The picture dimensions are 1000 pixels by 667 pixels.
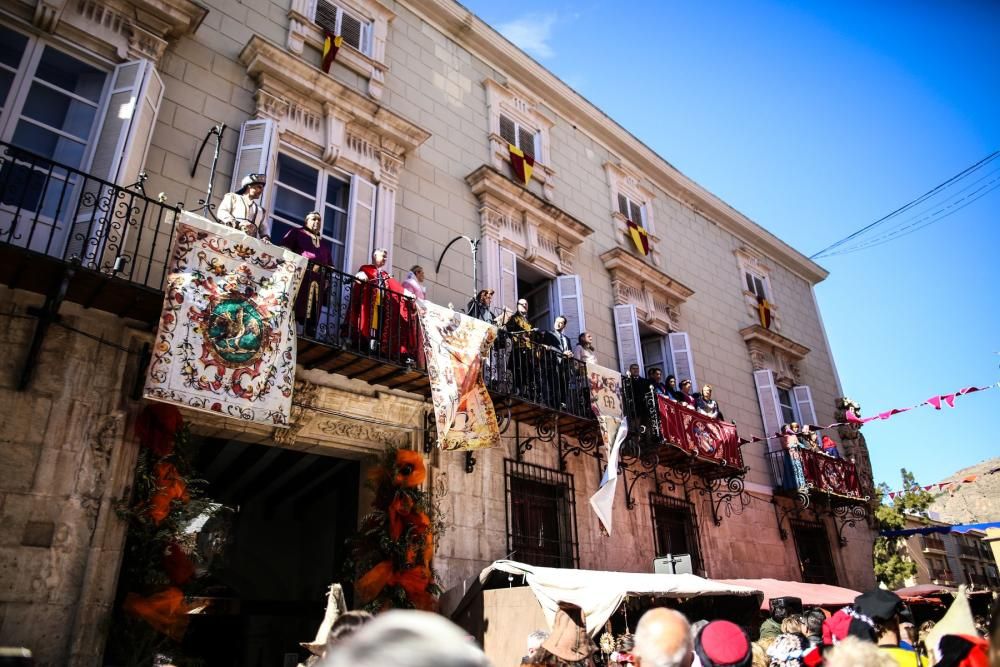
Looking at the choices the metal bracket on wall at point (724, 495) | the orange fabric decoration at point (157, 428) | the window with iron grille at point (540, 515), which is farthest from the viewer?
the metal bracket on wall at point (724, 495)

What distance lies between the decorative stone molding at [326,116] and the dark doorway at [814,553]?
10775 mm

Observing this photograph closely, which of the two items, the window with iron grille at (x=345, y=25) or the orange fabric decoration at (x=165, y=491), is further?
the window with iron grille at (x=345, y=25)

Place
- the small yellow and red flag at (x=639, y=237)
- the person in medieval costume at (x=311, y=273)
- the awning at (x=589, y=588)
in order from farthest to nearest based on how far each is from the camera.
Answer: the small yellow and red flag at (x=639, y=237) → the person in medieval costume at (x=311, y=273) → the awning at (x=589, y=588)

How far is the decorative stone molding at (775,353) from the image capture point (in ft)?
50.3

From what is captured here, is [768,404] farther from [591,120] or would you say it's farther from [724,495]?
[591,120]

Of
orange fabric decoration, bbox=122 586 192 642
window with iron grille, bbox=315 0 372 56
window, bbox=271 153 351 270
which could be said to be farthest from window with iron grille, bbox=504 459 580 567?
window with iron grille, bbox=315 0 372 56

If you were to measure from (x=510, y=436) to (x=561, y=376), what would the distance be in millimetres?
1078

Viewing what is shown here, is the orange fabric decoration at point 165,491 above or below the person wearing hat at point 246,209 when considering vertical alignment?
below

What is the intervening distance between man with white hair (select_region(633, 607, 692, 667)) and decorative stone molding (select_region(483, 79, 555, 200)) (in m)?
9.55

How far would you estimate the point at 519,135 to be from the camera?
40.4 feet

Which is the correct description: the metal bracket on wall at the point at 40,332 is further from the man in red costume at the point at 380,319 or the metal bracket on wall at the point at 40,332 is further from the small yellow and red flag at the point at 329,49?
the small yellow and red flag at the point at 329,49

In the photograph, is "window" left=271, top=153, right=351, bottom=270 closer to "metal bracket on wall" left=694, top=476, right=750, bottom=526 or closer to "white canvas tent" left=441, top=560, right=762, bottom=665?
"white canvas tent" left=441, top=560, right=762, bottom=665

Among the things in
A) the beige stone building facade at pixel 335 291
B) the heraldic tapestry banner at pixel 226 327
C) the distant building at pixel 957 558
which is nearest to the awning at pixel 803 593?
the beige stone building facade at pixel 335 291

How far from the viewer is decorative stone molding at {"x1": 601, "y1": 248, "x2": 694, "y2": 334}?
40.9 ft
